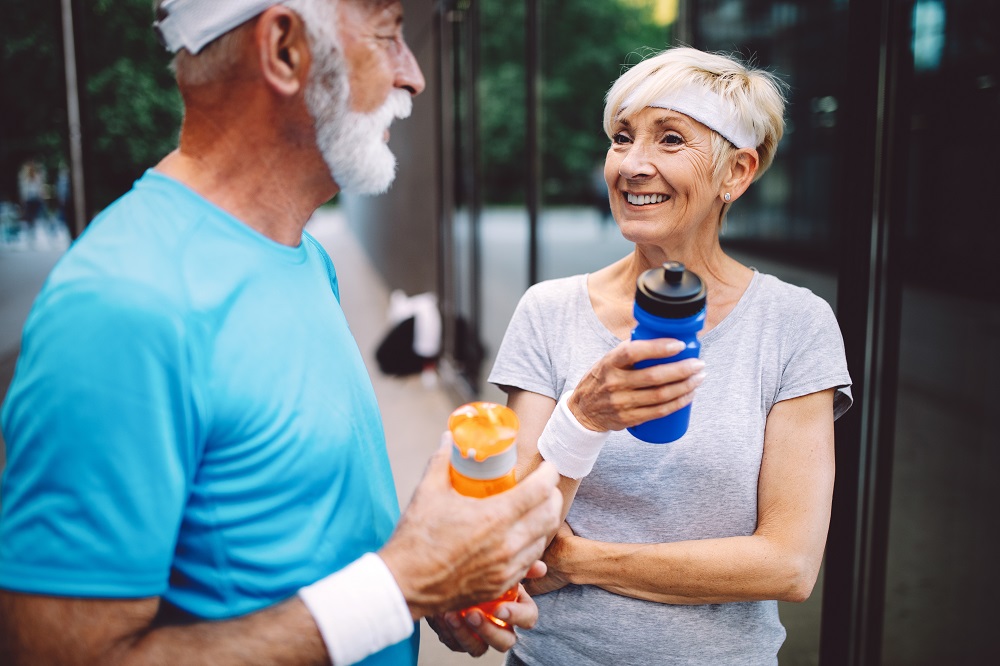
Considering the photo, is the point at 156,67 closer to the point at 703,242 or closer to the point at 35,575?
the point at 703,242

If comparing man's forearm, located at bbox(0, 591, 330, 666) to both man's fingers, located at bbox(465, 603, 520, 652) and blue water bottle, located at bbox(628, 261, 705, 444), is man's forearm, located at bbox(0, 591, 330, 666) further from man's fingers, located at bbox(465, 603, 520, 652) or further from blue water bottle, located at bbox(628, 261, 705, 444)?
blue water bottle, located at bbox(628, 261, 705, 444)

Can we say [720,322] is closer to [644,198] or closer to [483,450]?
[644,198]

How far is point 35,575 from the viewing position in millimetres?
705

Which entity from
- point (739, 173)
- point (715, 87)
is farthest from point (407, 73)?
point (739, 173)

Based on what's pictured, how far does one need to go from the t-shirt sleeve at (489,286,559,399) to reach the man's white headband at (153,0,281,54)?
714 millimetres

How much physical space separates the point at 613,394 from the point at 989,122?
126 inches

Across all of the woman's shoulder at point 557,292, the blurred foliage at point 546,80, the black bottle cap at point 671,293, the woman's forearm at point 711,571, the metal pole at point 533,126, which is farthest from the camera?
the blurred foliage at point 546,80

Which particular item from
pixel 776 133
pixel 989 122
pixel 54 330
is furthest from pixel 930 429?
pixel 54 330

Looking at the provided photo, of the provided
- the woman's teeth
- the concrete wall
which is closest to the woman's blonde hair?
the woman's teeth

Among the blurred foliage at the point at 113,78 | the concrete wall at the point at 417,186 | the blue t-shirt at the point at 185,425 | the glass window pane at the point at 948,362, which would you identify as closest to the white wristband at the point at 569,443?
the blue t-shirt at the point at 185,425

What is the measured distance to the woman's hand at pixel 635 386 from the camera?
97cm

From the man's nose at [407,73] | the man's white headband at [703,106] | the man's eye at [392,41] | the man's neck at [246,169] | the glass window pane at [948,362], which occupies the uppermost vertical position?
the man's eye at [392,41]

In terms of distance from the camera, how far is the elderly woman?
1200 mm

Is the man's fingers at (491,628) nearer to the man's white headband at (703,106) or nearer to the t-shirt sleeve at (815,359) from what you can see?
the t-shirt sleeve at (815,359)
